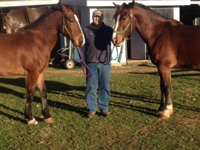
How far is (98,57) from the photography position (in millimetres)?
6035

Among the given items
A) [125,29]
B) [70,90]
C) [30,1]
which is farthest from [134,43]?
[125,29]

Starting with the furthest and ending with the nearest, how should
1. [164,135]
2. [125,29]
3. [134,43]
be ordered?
[134,43]
[125,29]
[164,135]

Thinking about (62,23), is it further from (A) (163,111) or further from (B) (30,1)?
(B) (30,1)

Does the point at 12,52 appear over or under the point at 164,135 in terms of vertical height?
over

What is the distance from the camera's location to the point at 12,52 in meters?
5.49

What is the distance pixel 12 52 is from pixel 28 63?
348mm

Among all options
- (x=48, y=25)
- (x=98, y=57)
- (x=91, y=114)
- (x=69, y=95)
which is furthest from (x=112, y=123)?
(x=69, y=95)

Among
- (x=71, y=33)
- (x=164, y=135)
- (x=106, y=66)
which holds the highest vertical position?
(x=71, y=33)

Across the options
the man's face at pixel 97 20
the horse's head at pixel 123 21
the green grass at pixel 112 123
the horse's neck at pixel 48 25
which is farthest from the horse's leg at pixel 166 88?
the horse's neck at pixel 48 25

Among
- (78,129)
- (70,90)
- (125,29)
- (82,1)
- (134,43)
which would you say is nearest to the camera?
(78,129)

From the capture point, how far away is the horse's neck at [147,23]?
6262 mm

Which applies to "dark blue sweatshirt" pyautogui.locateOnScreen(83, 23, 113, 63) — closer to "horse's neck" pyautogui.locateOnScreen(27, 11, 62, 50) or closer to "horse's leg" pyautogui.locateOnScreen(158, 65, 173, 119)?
"horse's neck" pyautogui.locateOnScreen(27, 11, 62, 50)

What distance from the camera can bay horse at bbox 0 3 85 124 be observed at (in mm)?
5508

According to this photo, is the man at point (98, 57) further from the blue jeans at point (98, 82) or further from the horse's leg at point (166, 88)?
the horse's leg at point (166, 88)
